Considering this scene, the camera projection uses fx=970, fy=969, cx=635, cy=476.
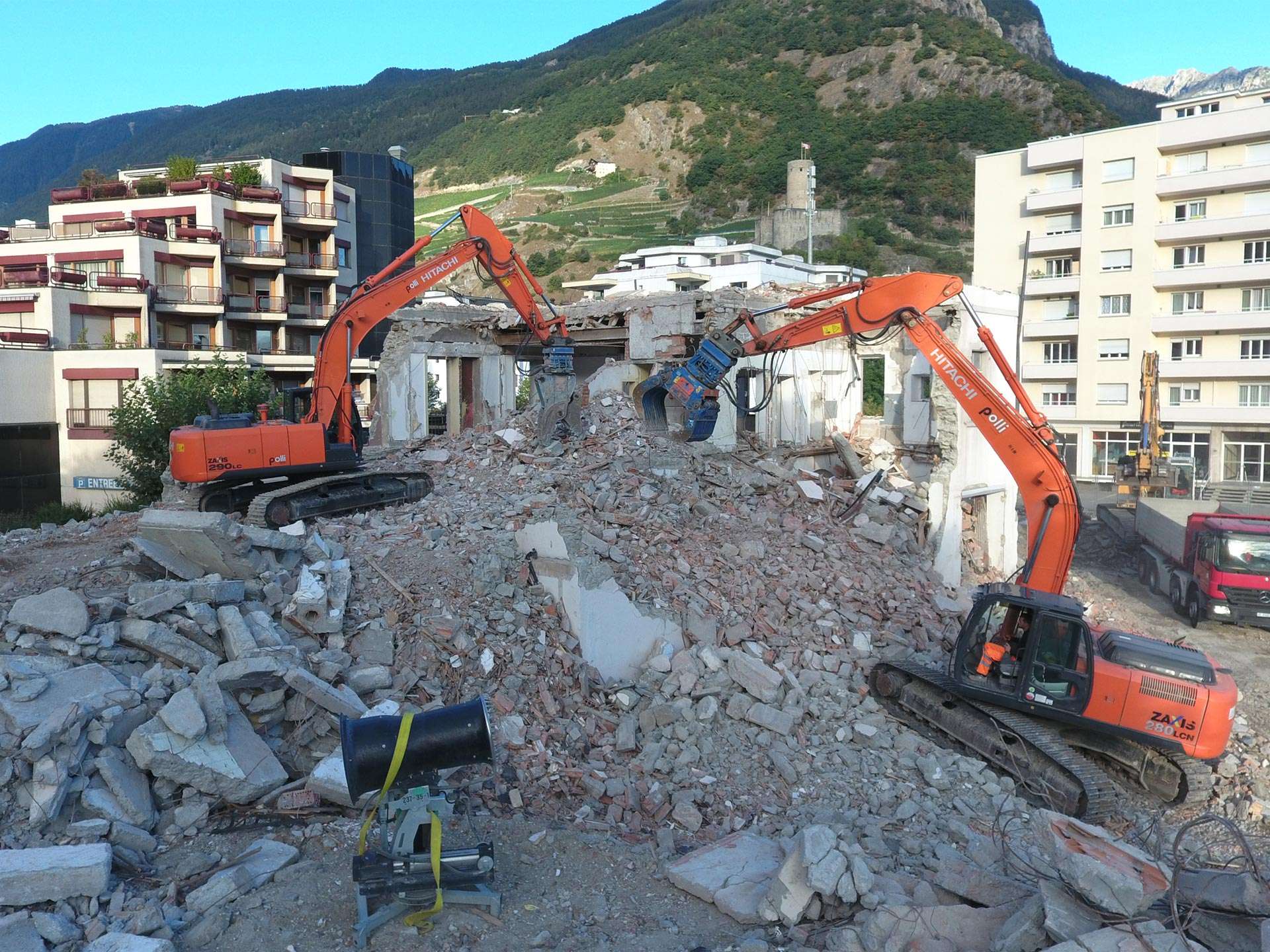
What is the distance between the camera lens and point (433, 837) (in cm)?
583

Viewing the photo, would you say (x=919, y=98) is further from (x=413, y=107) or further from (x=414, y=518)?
(x=414, y=518)

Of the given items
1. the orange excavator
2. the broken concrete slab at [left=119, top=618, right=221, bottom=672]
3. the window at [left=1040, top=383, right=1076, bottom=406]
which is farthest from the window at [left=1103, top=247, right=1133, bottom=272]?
the broken concrete slab at [left=119, top=618, right=221, bottom=672]

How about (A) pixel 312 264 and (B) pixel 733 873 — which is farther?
(A) pixel 312 264

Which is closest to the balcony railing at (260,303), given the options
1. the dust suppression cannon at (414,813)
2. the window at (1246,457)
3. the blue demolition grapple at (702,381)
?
the blue demolition grapple at (702,381)

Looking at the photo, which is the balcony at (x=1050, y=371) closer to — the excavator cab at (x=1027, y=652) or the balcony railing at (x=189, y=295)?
the balcony railing at (x=189, y=295)

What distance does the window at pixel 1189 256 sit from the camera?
36812mm

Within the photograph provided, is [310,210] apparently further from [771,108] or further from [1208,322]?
[771,108]

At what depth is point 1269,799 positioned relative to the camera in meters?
10.4

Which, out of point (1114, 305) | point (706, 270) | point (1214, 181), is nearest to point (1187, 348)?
point (1114, 305)

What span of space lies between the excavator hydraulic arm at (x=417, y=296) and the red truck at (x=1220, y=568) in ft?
38.8

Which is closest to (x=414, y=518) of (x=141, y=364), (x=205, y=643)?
(x=205, y=643)

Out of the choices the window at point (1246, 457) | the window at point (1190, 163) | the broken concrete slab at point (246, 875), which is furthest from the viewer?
the window at point (1190, 163)

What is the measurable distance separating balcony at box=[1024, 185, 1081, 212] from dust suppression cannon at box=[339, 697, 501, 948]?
40.0m

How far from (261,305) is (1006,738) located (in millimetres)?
37541
